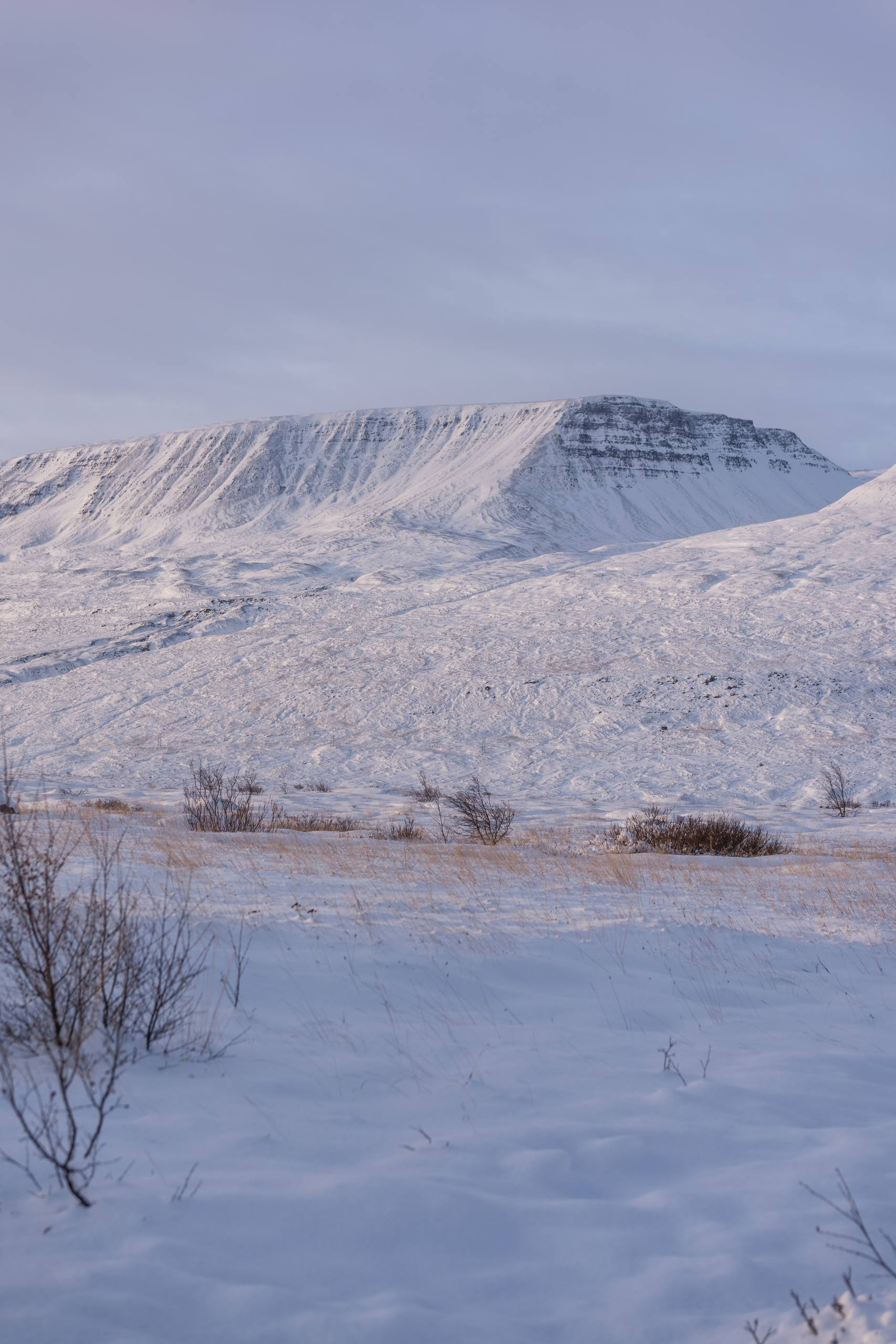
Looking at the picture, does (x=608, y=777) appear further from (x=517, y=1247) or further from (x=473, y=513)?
(x=473, y=513)

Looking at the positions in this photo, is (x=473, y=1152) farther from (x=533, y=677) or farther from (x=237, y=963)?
(x=533, y=677)

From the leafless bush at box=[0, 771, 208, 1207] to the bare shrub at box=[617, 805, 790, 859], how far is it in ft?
30.9

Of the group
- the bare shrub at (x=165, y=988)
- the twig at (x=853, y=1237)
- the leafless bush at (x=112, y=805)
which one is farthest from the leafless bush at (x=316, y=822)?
the twig at (x=853, y=1237)

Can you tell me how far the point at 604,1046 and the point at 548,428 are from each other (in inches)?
5268

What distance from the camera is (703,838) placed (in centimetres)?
1297

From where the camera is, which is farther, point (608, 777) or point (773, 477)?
point (773, 477)

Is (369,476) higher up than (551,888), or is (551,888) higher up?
(369,476)

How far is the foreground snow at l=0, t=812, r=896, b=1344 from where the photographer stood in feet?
7.90

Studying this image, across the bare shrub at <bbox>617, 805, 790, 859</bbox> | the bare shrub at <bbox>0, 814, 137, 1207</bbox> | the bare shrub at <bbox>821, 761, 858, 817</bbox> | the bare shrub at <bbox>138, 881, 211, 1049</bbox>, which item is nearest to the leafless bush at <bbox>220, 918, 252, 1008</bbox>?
the bare shrub at <bbox>138, 881, 211, 1049</bbox>

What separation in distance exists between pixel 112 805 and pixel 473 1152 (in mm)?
14103

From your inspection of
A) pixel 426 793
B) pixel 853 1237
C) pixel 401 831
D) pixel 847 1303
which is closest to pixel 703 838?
pixel 401 831

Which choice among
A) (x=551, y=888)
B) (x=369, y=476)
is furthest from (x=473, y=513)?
(x=551, y=888)

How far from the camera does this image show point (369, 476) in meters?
124

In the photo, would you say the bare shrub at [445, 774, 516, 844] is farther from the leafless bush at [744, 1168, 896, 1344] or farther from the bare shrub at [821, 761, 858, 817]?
the leafless bush at [744, 1168, 896, 1344]
